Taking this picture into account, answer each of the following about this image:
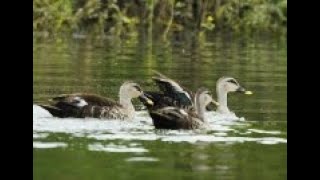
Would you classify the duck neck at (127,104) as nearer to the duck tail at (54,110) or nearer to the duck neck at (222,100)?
the duck tail at (54,110)

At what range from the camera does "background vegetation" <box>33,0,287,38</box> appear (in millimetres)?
30175

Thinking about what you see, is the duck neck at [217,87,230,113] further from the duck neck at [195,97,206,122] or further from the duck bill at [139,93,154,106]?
the duck bill at [139,93,154,106]

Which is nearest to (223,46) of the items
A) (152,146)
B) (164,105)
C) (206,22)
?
(206,22)

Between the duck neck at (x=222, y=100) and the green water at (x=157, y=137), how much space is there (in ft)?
0.41

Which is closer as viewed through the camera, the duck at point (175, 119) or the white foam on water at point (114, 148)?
the white foam on water at point (114, 148)

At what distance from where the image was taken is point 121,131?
980 cm

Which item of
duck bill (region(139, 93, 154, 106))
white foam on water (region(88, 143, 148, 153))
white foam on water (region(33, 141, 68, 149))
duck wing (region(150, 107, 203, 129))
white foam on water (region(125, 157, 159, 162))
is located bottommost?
white foam on water (region(125, 157, 159, 162))

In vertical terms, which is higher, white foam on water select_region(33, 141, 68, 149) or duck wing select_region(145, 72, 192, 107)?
duck wing select_region(145, 72, 192, 107)

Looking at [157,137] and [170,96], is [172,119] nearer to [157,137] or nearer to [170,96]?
[157,137]

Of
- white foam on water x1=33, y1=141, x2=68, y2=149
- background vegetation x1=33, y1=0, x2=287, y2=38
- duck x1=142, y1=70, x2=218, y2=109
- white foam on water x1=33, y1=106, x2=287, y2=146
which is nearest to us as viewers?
white foam on water x1=33, y1=141, x2=68, y2=149

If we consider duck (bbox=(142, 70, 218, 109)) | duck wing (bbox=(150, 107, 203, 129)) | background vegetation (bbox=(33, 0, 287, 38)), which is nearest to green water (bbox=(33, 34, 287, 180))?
duck wing (bbox=(150, 107, 203, 129))

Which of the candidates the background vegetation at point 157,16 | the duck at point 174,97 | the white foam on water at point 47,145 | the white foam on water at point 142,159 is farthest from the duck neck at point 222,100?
the background vegetation at point 157,16

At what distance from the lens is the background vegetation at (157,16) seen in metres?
30.2

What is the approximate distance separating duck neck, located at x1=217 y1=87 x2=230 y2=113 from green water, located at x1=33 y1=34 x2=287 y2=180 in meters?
0.13
